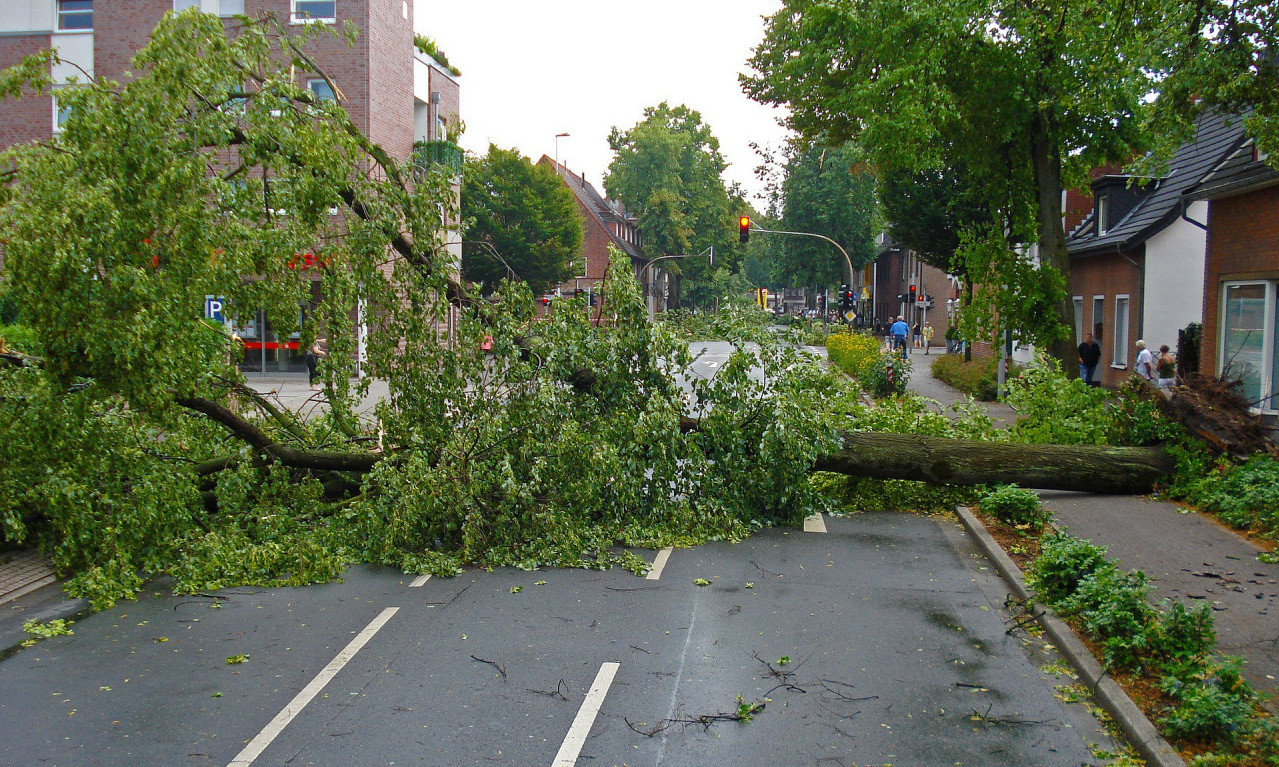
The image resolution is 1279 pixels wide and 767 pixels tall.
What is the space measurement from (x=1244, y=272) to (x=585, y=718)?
47.3 feet

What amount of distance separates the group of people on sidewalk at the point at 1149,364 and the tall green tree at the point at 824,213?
131ft

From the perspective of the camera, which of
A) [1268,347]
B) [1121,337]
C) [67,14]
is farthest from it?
[67,14]

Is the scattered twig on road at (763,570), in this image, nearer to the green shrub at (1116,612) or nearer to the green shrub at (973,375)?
the green shrub at (1116,612)

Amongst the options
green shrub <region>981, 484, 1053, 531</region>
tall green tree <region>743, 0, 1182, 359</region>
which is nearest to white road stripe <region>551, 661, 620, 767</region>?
green shrub <region>981, 484, 1053, 531</region>

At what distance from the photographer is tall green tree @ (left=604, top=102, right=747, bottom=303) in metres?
73.5

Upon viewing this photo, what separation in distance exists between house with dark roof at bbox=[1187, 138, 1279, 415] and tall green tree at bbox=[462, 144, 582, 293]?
40.0 metres

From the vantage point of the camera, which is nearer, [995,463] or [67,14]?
[995,463]

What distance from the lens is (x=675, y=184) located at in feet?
241

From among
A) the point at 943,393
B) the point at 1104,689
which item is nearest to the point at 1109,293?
the point at 943,393

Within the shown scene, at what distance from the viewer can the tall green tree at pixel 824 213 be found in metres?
64.9

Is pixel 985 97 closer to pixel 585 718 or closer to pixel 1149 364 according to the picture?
pixel 1149 364

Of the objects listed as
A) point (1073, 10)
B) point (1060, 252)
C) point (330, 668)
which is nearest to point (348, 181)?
point (330, 668)

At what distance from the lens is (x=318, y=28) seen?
9.94 metres

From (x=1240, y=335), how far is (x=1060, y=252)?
368cm
